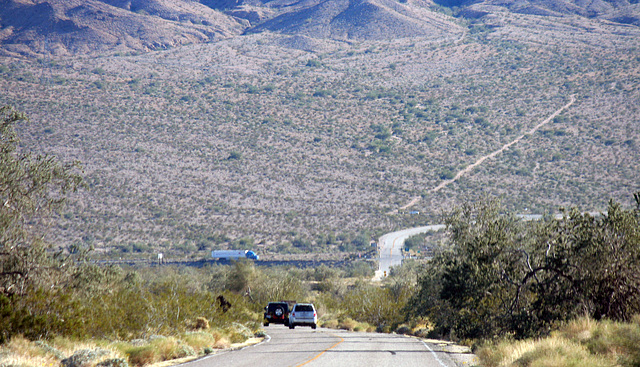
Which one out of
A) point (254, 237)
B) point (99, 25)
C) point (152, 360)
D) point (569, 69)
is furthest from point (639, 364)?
point (99, 25)

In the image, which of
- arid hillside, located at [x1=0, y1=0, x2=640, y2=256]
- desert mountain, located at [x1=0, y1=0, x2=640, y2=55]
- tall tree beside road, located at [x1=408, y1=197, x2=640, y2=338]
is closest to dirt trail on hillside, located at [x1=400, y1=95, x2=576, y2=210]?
arid hillside, located at [x1=0, y1=0, x2=640, y2=256]

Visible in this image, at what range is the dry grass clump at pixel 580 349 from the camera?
1155 centimetres

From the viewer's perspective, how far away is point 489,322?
18.6 m

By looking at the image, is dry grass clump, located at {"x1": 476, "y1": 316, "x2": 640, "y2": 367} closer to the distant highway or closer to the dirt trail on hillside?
the distant highway

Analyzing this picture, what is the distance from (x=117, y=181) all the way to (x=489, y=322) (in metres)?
63.4

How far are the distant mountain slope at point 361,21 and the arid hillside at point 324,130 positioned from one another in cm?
899

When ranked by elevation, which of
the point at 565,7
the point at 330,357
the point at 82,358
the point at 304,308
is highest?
the point at 565,7

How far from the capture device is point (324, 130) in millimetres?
94375

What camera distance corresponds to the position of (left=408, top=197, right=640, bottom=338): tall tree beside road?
52.3ft

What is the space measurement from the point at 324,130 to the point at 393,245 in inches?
1206

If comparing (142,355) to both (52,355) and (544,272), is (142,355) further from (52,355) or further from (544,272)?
(544,272)

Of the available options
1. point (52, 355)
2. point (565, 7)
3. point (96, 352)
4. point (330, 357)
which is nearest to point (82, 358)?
point (96, 352)

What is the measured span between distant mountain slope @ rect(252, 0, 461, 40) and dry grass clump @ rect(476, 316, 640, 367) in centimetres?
14642

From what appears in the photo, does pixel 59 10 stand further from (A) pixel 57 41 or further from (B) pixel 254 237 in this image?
(B) pixel 254 237
